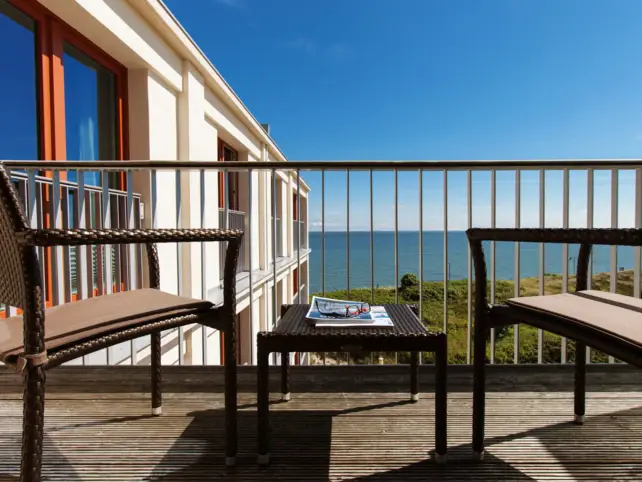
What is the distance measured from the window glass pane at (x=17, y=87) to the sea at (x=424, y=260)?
2507 millimetres

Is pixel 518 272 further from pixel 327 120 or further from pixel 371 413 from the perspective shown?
pixel 327 120

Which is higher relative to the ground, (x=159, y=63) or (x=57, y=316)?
(x=159, y=63)

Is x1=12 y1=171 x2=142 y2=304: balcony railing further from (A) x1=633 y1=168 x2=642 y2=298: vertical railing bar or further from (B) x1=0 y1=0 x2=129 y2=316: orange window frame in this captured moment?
(A) x1=633 y1=168 x2=642 y2=298: vertical railing bar

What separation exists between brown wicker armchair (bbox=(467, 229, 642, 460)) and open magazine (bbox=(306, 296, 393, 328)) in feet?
1.18

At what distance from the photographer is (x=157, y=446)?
1539 millimetres

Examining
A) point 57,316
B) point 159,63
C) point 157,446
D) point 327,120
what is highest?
point 327,120

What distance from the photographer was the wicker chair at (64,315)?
37.8 inches

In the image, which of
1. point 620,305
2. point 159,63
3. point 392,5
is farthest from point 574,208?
point 392,5

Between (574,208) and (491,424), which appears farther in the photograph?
(574,208)

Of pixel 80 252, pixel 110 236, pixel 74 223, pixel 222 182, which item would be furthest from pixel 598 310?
pixel 222 182

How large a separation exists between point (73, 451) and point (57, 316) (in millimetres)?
614

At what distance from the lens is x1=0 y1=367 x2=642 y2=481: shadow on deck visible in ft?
4.50

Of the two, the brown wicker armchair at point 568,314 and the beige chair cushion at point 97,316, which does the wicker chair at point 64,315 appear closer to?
the beige chair cushion at point 97,316

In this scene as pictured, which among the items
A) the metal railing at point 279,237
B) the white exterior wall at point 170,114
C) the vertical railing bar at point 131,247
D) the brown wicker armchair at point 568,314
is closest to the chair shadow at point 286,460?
the brown wicker armchair at point 568,314
